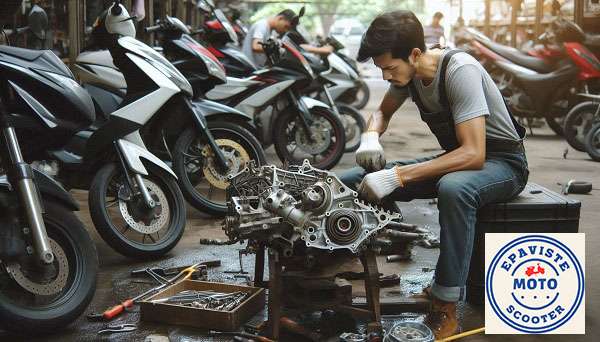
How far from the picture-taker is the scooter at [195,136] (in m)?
5.02

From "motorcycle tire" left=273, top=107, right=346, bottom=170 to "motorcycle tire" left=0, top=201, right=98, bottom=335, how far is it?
3931 mm

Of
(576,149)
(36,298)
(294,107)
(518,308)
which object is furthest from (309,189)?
(576,149)

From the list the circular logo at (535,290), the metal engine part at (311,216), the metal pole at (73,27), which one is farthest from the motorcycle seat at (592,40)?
the metal engine part at (311,216)

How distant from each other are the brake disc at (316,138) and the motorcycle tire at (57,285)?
3962 mm

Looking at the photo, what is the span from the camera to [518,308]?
3.18m

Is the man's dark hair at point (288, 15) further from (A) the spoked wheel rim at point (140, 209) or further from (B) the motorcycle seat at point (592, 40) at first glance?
(A) the spoked wheel rim at point (140, 209)

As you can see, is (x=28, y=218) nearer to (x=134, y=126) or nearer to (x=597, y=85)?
(x=134, y=126)

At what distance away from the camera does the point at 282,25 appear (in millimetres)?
8711

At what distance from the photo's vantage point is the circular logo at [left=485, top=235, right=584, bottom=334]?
3.16 meters

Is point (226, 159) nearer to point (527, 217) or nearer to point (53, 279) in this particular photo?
point (53, 279)

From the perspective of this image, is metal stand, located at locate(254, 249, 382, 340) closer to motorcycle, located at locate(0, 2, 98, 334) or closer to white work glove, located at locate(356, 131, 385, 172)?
white work glove, located at locate(356, 131, 385, 172)

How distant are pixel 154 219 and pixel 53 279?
122 cm

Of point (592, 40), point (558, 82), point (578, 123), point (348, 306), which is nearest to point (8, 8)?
point (348, 306)

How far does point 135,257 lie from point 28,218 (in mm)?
1402
